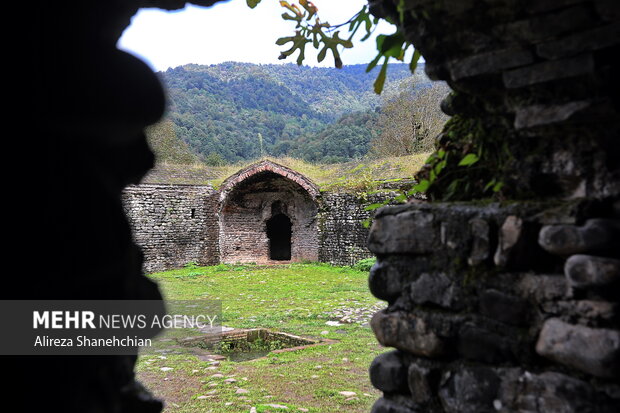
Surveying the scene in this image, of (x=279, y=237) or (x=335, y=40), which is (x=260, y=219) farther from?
(x=335, y=40)

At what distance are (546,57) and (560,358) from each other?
3.32 ft

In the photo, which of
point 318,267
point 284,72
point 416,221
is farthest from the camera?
point 284,72

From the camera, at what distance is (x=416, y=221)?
6.91ft

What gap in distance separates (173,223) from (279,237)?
6214 millimetres

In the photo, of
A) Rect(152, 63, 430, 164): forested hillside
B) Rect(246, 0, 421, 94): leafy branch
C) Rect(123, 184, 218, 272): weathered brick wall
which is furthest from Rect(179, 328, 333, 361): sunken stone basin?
Rect(152, 63, 430, 164): forested hillside

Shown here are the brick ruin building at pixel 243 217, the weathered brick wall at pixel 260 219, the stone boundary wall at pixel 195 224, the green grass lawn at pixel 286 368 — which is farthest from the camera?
the weathered brick wall at pixel 260 219

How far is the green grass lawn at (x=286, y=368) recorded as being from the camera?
418 cm

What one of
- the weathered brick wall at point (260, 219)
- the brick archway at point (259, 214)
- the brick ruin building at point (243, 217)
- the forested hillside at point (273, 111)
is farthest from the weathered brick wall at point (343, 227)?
A: the forested hillside at point (273, 111)

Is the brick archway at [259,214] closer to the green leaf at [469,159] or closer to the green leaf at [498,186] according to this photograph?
the green leaf at [469,159]

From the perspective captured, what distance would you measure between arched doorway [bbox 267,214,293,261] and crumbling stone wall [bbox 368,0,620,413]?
21.2 metres

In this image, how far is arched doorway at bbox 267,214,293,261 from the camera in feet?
76.4

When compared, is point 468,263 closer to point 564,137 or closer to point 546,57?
point 564,137

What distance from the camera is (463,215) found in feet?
6.44

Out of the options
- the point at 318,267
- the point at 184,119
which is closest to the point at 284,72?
the point at 184,119
